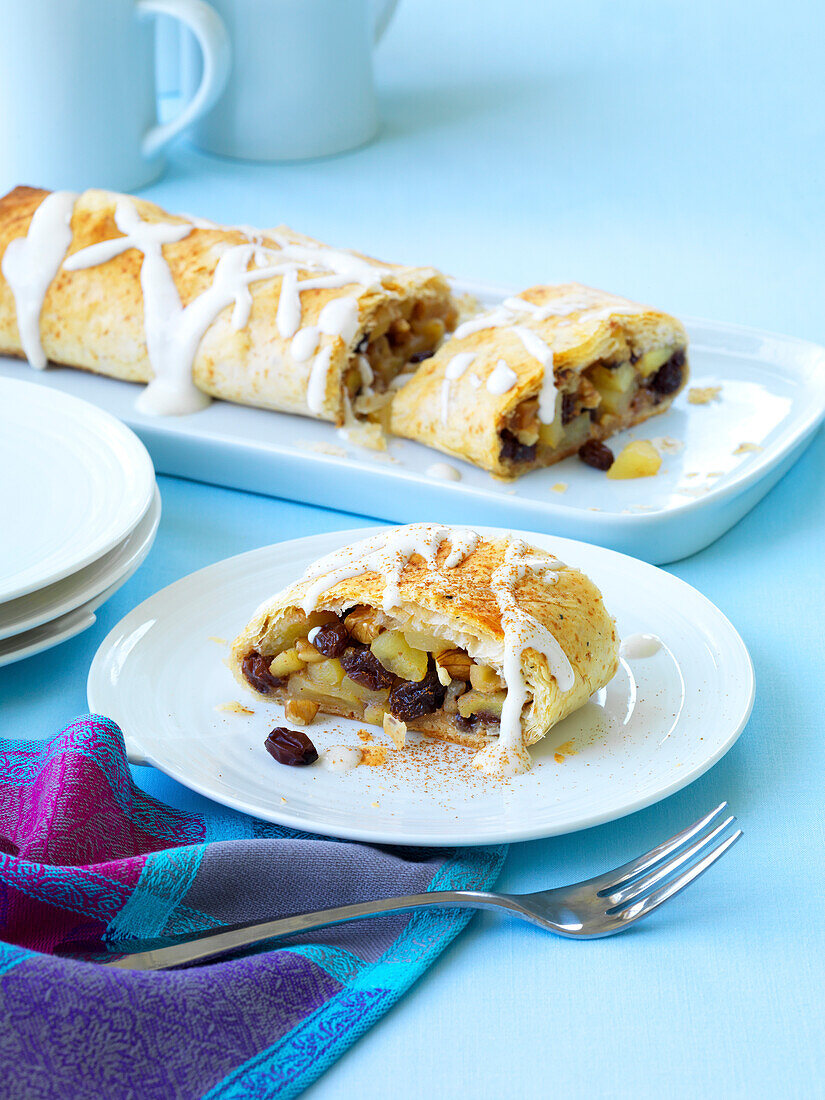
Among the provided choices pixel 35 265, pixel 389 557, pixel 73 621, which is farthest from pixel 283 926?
pixel 35 265

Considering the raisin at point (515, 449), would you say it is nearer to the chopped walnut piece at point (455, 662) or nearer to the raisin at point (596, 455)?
the raisin at point (596, 455)

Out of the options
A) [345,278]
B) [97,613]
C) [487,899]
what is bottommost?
[97,613]

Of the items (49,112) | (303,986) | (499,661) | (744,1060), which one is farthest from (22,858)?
(49,112)

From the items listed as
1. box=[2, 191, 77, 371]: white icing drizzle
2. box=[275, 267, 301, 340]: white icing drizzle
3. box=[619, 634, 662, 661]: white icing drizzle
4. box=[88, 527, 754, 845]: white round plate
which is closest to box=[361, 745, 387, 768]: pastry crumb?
box=[88, 527, 754, 845]: white round plate

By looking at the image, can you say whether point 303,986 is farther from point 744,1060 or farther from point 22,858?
point 744,1060

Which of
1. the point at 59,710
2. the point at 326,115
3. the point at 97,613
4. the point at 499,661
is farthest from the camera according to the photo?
the point at 326,115

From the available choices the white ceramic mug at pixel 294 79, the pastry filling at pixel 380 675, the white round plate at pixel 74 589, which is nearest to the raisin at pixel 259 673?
the pastry filling at pixel 380 675
